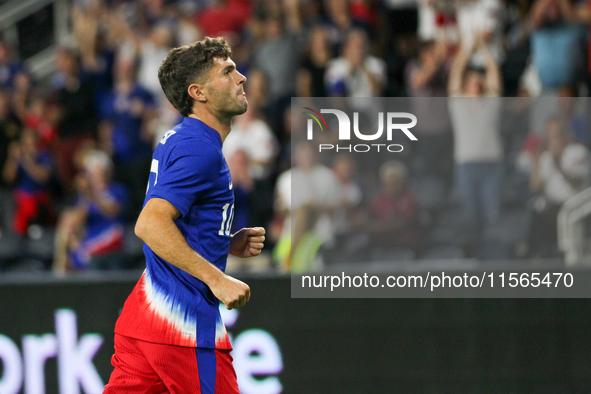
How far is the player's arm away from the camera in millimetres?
2775

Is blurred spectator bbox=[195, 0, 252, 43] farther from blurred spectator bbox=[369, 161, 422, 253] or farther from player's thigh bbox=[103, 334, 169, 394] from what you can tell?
player's thigh bbox=[103, 334, 169, 394]

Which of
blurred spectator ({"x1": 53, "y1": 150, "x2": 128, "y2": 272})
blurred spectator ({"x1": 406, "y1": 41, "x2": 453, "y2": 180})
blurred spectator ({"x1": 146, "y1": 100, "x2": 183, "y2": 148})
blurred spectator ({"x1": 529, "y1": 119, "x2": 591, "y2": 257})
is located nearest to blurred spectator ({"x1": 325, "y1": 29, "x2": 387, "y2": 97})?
blurred spectator ({"x1": 406, "y1": 41, "x2": 453, "y2": 180})

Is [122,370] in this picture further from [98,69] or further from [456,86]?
[98,69]

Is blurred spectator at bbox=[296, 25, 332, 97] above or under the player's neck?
above

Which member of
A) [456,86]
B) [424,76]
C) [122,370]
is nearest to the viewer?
[122,370]

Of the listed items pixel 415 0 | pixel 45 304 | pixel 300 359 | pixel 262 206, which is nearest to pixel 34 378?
pixel 45 304

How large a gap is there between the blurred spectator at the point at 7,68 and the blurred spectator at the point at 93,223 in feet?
7.17

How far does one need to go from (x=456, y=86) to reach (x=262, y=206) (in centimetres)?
200

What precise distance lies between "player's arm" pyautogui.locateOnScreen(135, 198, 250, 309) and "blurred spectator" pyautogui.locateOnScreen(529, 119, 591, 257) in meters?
3.40

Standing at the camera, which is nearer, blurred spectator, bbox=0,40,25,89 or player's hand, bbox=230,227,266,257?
player's hand, bbox=230,227,266,257

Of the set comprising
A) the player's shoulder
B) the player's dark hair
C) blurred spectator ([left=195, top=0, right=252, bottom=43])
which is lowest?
the player's shoulder

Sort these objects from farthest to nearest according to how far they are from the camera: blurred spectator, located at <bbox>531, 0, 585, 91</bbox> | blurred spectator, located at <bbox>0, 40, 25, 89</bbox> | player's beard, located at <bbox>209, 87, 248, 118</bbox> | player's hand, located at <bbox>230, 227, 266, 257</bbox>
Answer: blurred spectator, located at <bbox>0, 40, 25, 89</bbox>
blurred spectator, located at <bbox>531, 0, 585, 91</bbox>
player's hand, located at <bbox>230, 227, 266, 257</bbox>
player's beard, located at <bbox>209, 87, 248, 118</bbox>

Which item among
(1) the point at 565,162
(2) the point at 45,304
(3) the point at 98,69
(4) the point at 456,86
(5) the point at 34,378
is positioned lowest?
(5) the point at 34,378

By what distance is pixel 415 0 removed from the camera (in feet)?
27.3
